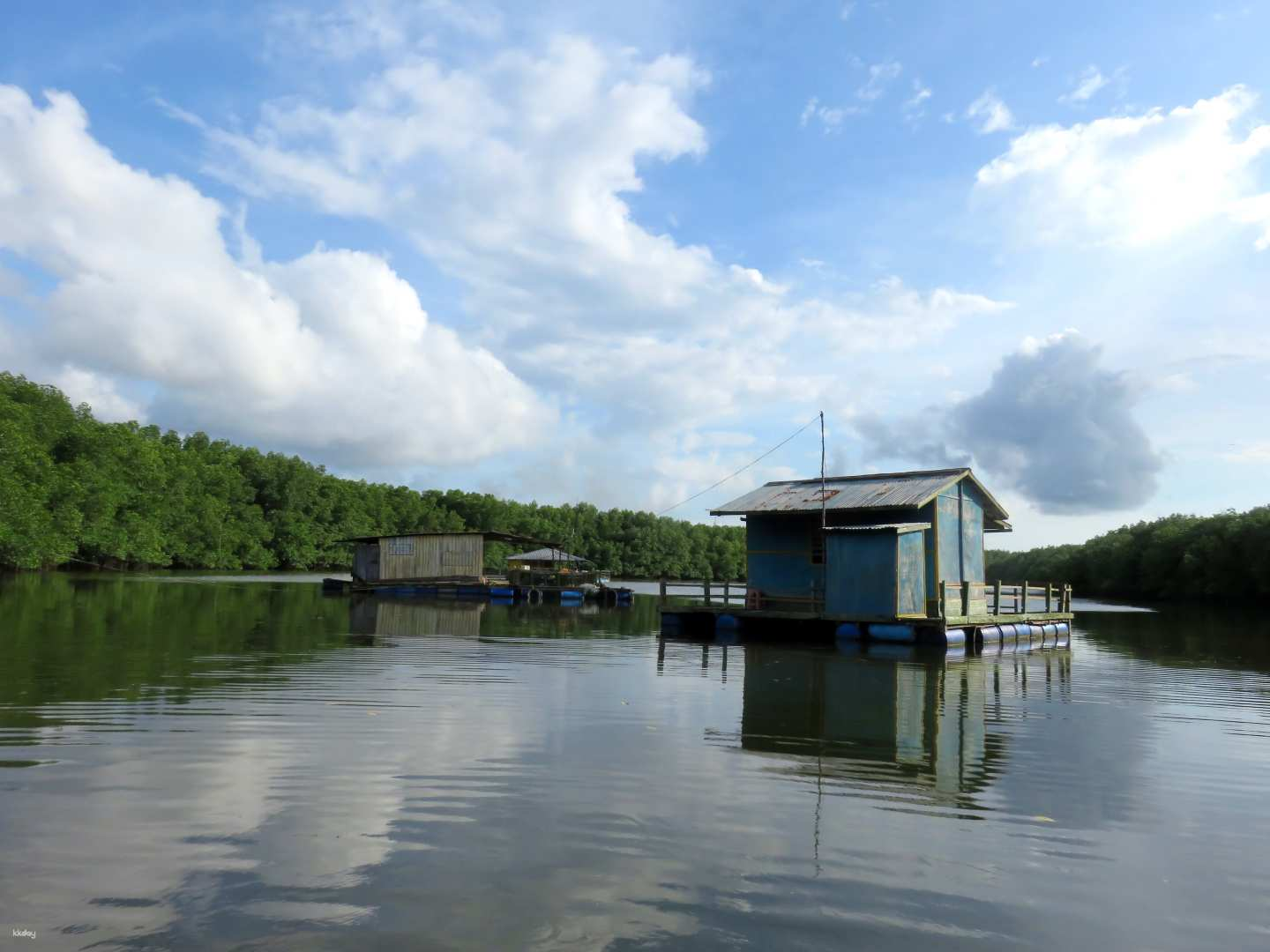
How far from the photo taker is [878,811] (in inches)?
318

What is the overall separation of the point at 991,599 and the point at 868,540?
9.17 meters

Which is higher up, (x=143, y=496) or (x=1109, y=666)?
(x=143, y=496)

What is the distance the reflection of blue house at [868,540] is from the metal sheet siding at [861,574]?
0.09 ft

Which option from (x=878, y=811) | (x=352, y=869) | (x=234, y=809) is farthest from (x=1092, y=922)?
(x=234, y=809)

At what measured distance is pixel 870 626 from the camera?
1061 inches

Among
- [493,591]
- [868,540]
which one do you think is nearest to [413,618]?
[493,591]

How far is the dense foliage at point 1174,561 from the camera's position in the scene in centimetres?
7073

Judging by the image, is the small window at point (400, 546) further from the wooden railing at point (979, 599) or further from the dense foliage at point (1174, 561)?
the dense foliage at point (1174, 561)

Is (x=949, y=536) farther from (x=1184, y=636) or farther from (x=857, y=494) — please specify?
(x=1184, y=636)

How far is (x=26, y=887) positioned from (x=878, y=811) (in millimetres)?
6756

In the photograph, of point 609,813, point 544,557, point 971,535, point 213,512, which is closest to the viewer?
point 609,813

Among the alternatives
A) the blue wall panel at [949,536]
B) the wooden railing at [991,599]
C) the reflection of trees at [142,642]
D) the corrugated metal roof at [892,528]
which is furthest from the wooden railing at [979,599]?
the reflection of trees at [142,642]

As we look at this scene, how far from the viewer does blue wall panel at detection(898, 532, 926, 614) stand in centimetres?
2700

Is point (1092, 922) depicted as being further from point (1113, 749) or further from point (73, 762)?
point (73, 762)
